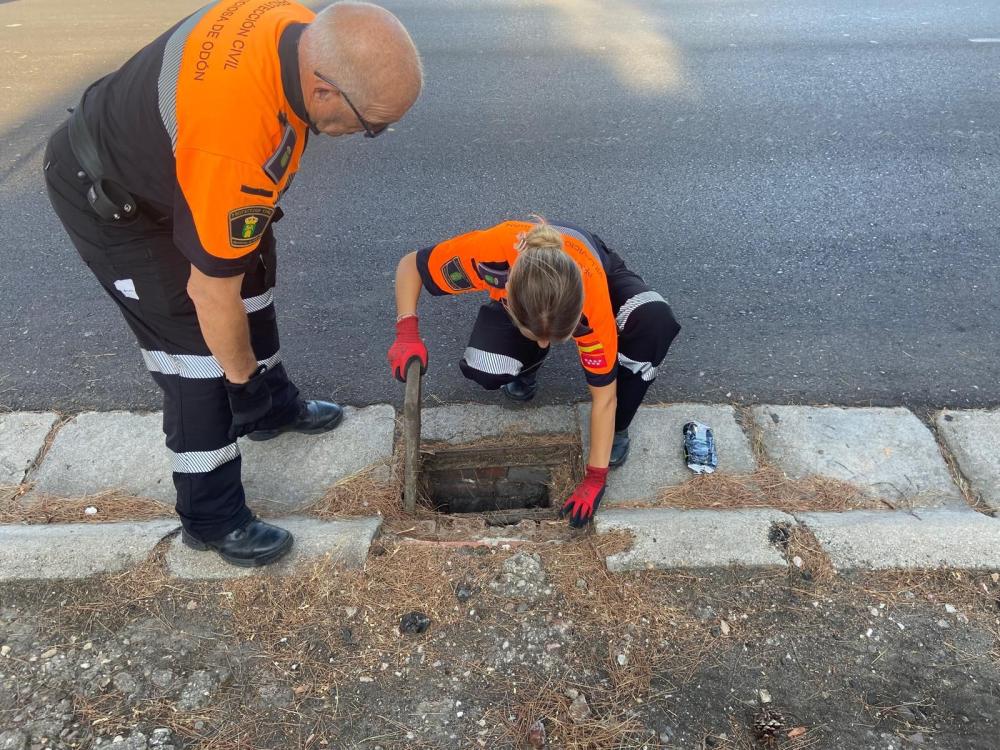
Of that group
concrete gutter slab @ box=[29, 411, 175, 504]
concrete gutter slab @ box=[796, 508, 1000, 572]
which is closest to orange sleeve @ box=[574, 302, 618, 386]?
concrete gutter slab @ box=[796, 508, 1000, 572]

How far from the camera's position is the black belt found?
192 centimetres

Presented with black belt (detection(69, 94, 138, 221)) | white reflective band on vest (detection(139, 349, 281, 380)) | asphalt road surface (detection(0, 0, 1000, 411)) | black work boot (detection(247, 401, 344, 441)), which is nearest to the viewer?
black belt (detection(69, 94, 138, 221))

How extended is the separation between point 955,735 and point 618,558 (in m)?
1.04

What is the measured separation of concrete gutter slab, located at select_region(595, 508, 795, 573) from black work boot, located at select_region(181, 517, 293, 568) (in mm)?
1104

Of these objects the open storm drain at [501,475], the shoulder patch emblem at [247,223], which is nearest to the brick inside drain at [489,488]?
the open storm drain at [501,475]

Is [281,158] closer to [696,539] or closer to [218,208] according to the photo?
[218,208]

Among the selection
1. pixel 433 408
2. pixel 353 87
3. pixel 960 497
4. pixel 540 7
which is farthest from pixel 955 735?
pixel 540 7

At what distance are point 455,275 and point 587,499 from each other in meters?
0.96

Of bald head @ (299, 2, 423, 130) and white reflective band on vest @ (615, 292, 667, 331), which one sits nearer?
bald head @ (299, 2, 423, 130)

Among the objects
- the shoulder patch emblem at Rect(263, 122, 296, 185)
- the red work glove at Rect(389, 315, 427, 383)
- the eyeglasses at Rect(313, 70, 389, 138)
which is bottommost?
the red work glove at Rect(389, 315, 427, 383)

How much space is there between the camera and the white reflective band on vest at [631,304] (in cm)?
271

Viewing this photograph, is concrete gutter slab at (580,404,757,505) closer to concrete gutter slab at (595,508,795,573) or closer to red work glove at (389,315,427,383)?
concrete gutter slab at (595,508,795,573)

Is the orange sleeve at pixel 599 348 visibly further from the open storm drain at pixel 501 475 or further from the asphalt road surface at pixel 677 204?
the asphalt road surface at pixel 677 204

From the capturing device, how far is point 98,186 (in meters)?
1.92
